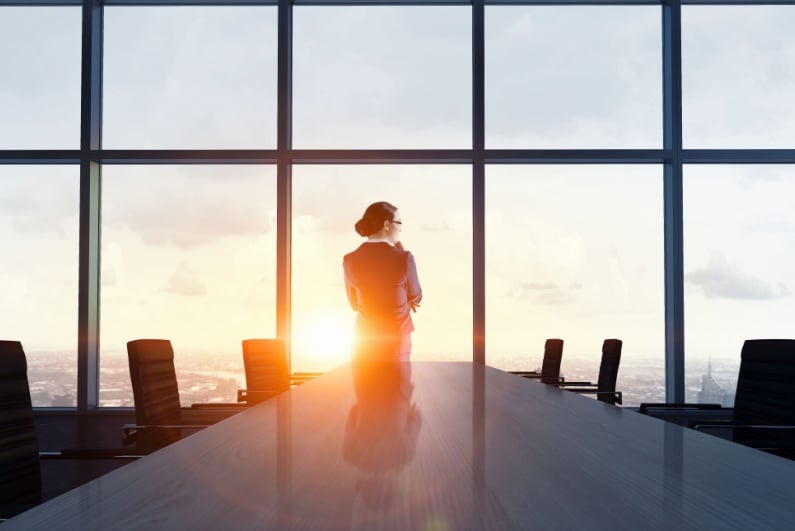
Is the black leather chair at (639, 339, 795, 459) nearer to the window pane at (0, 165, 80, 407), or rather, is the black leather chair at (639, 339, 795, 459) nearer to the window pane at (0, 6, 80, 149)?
the window pane at (0, 165, 80, 407)

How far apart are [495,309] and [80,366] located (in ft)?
12.9

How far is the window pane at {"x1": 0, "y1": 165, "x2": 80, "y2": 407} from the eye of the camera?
6449mm

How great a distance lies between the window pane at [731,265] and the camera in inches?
251

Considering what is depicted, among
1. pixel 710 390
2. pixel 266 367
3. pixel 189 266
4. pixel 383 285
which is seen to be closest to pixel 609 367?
pixel 383 285

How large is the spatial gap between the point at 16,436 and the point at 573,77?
585 cm

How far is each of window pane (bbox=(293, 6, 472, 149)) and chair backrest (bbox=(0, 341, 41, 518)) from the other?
469 centimetres

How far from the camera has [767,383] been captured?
9.34ft

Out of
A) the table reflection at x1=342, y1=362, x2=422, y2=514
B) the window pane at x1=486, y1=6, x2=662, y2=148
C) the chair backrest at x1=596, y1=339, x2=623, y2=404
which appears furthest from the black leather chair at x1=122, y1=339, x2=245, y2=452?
the window pane at x1=486, y1=6, x2=662, y2=148

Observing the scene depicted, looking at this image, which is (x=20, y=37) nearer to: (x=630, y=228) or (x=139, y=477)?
(x=630, y=228)

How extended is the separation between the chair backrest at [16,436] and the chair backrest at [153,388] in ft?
1.40

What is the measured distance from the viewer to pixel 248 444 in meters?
1.15

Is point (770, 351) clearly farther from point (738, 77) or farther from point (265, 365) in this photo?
point (738, 77)

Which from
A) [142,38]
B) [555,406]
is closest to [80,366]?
[142,38]

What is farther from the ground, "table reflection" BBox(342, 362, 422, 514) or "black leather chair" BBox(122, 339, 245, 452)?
"table reflection" BBox(342, 362, 422, 514)
